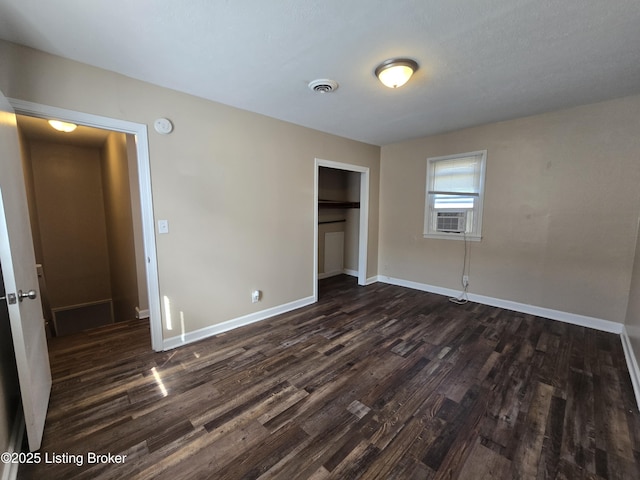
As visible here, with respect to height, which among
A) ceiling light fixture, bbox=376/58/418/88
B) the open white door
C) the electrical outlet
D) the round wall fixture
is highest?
ceiling light fixture, bbox=376/58/418/88

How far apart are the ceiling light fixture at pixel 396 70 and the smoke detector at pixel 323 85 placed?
1.39ft

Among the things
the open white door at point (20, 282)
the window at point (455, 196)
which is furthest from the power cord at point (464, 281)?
the open white door at point (20, 282)

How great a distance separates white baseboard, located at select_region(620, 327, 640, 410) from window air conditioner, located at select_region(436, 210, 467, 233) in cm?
199

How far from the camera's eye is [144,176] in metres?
2.35

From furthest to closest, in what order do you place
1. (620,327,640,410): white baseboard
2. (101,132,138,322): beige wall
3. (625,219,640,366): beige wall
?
(101,132,138,322): beige wall
(625,219,640,366): beige wall
(620,327,640,410): white baseboard

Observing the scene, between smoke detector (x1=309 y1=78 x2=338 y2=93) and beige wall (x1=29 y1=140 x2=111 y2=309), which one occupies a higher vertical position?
smoke detector (x1=309 y1=78 x2=338 y2=93)

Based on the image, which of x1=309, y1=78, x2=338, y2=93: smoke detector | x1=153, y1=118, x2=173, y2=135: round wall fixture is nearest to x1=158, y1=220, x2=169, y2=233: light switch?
x1=153, y1=118, x2=173, y2=135: round wall fixture

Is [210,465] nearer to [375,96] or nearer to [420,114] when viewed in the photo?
[375,96]

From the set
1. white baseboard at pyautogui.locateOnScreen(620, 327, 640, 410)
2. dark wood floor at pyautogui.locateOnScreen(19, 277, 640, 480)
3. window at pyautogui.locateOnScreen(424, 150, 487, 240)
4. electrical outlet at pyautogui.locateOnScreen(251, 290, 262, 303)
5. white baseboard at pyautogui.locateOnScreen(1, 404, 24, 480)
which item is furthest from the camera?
window at pyautogui.locateOnScreen(424, 150, 487, 240)

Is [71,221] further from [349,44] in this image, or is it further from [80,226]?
[349,44]

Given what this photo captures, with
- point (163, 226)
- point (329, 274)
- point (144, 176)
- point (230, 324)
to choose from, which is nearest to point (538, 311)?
point (329, 274)

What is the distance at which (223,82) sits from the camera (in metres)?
2.32

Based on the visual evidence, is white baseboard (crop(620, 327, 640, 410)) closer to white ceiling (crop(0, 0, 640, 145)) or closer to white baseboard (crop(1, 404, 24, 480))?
white ceiling (crop(0, 0, 640, 145))

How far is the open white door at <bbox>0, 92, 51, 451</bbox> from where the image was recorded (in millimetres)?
1332
